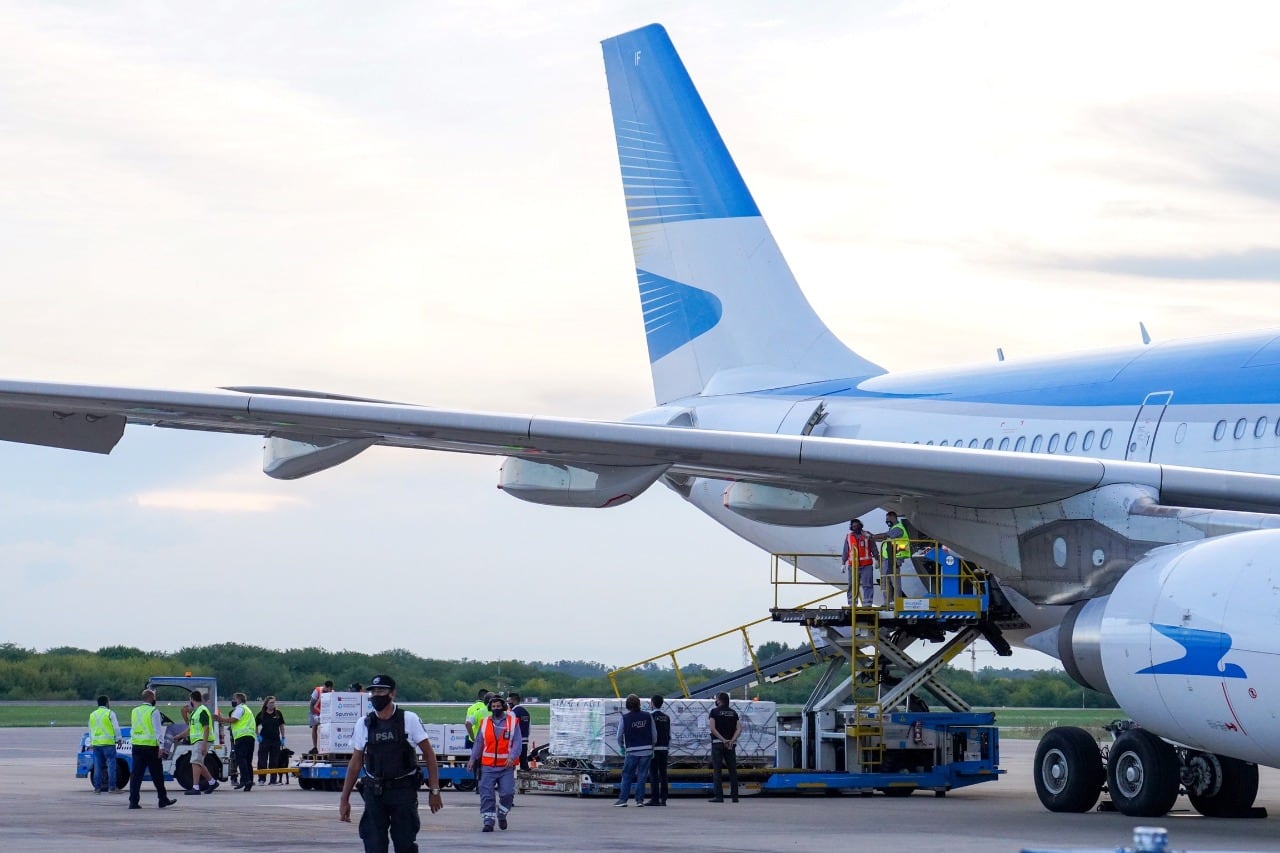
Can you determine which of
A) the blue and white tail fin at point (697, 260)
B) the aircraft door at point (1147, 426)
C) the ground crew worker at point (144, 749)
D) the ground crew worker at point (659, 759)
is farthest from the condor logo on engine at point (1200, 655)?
the blue and white tail fin at point (697, 260)

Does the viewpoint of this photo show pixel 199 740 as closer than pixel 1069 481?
No

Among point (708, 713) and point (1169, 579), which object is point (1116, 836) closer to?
point (1169, 579)

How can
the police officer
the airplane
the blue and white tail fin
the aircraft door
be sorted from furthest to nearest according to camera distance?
the blue and white tail fin < the aircraft door < the airplane < the police officer

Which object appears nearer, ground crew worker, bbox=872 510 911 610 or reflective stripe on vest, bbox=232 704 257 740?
ground crew worker, bbox=872 510 911 610

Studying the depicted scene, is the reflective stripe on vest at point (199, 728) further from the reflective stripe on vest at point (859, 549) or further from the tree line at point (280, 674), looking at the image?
the tree line at point (280, 674)

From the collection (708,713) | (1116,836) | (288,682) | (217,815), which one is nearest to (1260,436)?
(1116,836)

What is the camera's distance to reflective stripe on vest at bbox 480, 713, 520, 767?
15297 millimetres

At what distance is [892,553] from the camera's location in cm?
1959

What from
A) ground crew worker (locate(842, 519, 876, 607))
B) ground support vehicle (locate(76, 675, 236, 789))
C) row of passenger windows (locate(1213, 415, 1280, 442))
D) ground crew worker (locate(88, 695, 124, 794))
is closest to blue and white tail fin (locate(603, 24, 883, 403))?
ground crew worker (locate(842, 519, 876, 607))

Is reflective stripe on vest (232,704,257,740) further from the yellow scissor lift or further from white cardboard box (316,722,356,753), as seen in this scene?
the yellow scissor lift

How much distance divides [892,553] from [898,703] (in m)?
1.57

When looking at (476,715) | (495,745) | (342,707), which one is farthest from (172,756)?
(495,745)

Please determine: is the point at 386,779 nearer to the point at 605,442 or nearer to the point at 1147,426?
the point at 605,442

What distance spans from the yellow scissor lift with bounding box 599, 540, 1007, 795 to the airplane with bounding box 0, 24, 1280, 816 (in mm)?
853
